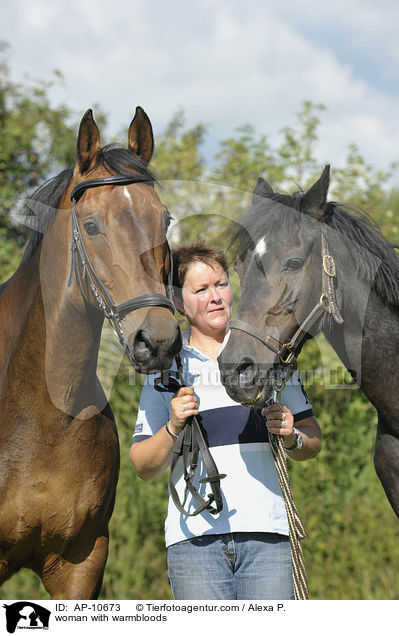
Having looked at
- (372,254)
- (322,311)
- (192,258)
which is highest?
(372,254)

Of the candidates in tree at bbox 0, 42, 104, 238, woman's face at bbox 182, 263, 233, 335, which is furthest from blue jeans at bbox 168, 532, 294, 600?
tree at bbox 0, 42, 104, 238

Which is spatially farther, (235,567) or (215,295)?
(215,295)

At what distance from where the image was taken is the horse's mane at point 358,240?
2887mm

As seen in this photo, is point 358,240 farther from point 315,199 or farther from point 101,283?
point 101,283

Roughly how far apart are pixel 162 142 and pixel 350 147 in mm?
4135

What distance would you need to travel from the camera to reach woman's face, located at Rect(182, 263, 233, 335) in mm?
2834

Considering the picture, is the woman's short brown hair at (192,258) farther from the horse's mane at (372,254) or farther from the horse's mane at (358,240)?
the horse's mane at (372,254)

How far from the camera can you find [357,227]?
296 centimetres

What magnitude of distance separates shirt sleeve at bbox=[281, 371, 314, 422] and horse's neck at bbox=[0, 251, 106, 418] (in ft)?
3.11

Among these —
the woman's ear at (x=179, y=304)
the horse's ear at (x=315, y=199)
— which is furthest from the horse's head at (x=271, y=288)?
the woman's ear at (x=179, y=304)

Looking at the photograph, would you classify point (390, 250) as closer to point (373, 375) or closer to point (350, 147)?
point (373, 375)

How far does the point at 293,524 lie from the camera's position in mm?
2566
